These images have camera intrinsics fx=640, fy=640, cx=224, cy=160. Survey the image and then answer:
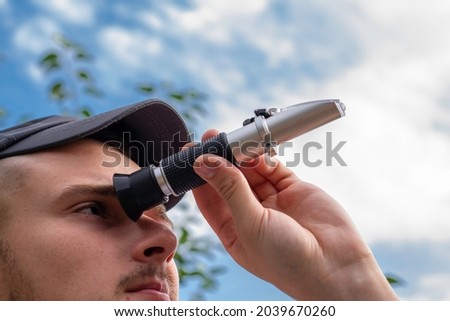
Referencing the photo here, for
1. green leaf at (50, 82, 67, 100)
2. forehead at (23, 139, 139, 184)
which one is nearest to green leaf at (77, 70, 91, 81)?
green leaf at (50, 82, 67, 100)

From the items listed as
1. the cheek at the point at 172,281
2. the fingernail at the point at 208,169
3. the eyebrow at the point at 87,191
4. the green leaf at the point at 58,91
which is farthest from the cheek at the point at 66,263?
the green leaf at the point at 58,91

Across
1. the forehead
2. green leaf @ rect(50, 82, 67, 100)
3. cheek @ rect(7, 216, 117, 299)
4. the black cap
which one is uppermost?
green leaf @ rect(50, 82, 67, 100)

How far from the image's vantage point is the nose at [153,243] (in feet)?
6.24

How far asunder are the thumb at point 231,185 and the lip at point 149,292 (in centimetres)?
32

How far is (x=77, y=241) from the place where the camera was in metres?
1.89

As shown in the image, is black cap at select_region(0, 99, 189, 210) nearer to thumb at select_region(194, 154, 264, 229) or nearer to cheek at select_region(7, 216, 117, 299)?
cheek at select_region(7, 216, 117, 299)

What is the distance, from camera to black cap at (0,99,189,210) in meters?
2.06

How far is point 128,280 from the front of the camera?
1863 millimetres

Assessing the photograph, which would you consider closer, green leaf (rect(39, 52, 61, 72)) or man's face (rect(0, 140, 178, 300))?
man's face (rect(0, 140, 178, 300))

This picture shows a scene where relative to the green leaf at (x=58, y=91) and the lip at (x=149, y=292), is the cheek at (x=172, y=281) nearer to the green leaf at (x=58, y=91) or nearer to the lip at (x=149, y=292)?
the lip at (x=149, y=292)

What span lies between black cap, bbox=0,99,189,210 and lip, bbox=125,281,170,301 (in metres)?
0.48

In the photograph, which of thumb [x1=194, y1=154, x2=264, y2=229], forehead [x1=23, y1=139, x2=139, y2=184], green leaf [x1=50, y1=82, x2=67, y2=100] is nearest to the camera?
thumb [x1=194, y1=154, x2=264, y2=229]

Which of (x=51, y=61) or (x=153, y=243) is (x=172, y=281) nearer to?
(x=153, y=243)

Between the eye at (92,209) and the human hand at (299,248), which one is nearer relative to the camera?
the human hand at (299,248)
